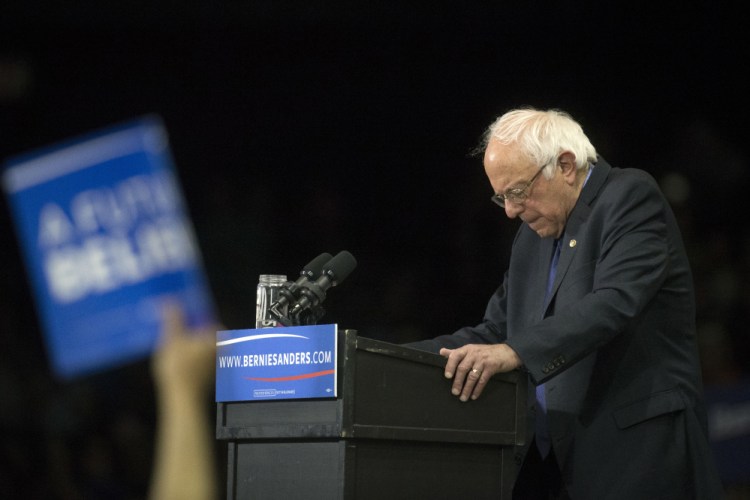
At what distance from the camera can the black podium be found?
7.57ft

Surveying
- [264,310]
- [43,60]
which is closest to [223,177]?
[43,60]

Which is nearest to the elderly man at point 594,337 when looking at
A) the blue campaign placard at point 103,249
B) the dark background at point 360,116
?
the blue campaign placard at point 103,249

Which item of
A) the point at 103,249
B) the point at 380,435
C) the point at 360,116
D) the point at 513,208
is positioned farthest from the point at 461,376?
the point at 360,116

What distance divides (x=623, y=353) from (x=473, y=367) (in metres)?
0.39

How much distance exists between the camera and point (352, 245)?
703 centimetres

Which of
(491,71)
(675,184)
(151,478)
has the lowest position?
(151,478)

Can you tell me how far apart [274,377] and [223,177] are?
507 cm

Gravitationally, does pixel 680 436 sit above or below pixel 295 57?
below

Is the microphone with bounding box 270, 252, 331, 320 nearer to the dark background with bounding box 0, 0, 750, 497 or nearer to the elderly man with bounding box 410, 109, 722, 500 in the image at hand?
the elderly man with bounding box 410, 109, 722, 500

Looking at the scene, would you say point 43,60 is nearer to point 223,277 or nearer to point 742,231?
point 223,277

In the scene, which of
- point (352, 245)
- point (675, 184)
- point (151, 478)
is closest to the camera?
point (151, 478)

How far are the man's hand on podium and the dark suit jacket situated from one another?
55 mm

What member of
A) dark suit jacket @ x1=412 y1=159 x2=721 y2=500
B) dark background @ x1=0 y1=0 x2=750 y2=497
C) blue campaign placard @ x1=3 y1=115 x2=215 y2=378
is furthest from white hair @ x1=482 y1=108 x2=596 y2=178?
dark background @ x1=0 y1=0 x2=750 y2=497

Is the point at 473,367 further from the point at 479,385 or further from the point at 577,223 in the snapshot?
the point at 577,223
